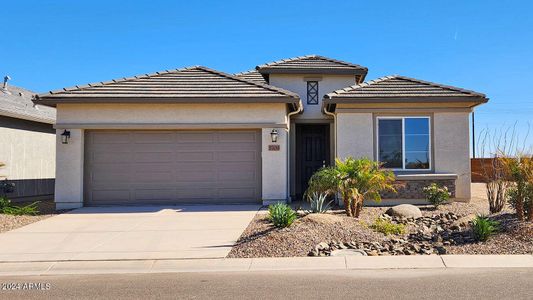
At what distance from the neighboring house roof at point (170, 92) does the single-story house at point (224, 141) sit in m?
0.03

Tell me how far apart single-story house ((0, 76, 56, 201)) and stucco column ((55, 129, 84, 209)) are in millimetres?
2756

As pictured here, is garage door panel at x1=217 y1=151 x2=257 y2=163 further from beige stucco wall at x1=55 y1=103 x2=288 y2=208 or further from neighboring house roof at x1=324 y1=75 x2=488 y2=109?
neighboring house roof at x1=324 y1=75 x2=488 y2=109

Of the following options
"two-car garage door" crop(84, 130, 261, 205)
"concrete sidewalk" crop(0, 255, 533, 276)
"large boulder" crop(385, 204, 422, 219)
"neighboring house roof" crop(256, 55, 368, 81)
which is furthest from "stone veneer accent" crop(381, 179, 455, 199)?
"concrete sidewalk" crop(0, 255, 533, 276)

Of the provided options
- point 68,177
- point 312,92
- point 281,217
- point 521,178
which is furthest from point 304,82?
point 68,177

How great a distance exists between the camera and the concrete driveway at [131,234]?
7.50 meters

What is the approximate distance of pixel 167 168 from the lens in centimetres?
1289

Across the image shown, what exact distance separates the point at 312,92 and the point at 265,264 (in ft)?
33.4

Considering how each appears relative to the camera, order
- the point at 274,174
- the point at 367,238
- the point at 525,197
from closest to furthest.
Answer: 1. the point at 367,238
2. the point at 525,197
3. the point at 274,174

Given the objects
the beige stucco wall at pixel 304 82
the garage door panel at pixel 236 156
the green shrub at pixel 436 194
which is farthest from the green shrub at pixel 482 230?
the beige stucco wall at pixel 304 82

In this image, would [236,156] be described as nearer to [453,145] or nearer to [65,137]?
[65,137]

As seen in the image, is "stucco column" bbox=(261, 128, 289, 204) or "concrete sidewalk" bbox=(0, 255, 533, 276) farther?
"stucco column" bbox=(261, 128, 289, 204)

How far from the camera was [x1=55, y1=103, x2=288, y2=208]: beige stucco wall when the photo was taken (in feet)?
41.5

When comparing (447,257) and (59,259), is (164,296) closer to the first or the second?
(59,259)

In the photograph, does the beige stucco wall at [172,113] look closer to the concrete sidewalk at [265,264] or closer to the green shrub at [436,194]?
the green shrub at [436,194]
